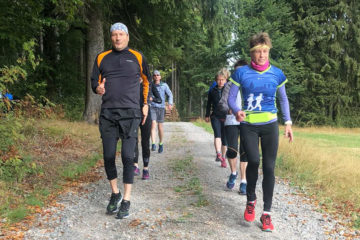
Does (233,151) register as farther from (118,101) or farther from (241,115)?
(118,101)

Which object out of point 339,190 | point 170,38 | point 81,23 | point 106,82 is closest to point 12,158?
point 106,82

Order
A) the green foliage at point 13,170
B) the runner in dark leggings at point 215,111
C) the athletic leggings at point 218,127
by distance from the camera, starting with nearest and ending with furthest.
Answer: the green foliage at point 13,170
the runner in dark leggings at point 215,111
the athletic leggings at point 218,127

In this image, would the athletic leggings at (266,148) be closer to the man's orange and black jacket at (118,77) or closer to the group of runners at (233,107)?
the group of runners at (233,107)

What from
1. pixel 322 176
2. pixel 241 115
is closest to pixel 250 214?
pixel 241 115

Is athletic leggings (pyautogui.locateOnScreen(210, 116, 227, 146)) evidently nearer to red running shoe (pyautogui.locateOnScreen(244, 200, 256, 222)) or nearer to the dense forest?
red running shoe (pyautogui.locateOnScreen(244, 200, 256, 222))

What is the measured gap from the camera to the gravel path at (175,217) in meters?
3.26

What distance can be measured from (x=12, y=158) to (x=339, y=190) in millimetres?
4989

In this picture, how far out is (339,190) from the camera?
5.09m

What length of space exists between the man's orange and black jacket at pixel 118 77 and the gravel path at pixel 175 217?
1289 millimetres

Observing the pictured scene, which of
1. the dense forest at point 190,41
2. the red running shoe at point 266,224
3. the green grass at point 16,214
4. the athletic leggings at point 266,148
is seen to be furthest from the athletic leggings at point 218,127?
the green grass at point 16,214

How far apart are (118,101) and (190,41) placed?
24.3 metres

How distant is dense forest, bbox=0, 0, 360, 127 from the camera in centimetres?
963

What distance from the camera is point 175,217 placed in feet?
12.1

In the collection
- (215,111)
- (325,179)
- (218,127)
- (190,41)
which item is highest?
(190,41)
